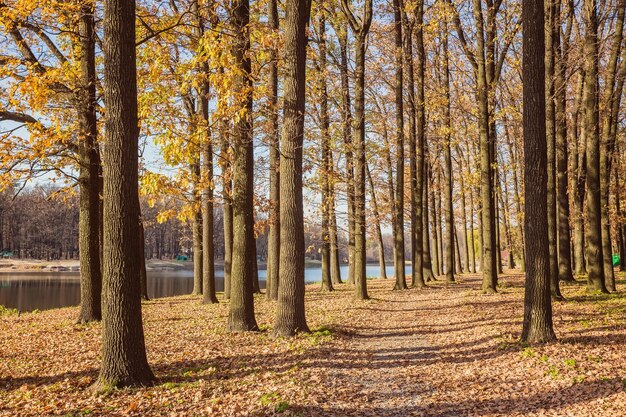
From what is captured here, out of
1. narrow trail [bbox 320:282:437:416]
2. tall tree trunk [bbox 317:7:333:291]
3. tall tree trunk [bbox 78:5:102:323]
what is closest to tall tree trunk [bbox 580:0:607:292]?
narrow trail [bbox 320:282:437:416]

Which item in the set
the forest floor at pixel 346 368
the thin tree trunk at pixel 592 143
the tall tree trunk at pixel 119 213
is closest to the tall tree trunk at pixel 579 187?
the thin tree trunk at pixel 592 143

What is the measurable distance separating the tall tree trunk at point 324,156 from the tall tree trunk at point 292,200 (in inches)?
333

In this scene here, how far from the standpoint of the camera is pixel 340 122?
2148 centimetres

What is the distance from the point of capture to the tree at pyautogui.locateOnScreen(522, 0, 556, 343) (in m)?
9.16

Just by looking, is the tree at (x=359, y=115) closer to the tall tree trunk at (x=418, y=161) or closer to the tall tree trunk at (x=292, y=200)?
the tall tree trunk at (x=418, y=161)

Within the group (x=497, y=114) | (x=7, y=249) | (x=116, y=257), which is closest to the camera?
(x=116, y=257)

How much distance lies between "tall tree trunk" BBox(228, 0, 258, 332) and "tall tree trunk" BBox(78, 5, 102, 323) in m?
4.04

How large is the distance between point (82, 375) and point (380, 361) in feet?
16.0

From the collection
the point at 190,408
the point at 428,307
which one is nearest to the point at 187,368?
the point at 190,408

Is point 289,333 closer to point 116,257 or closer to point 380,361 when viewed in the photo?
point 380,361

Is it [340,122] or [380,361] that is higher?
[340,122]

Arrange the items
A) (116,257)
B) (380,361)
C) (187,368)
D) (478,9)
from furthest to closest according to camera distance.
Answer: (478,9), (380,361), (187,368), (116,257)

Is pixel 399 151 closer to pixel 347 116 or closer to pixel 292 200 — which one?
pixel 347 116

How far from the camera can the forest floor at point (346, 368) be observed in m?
6.11
